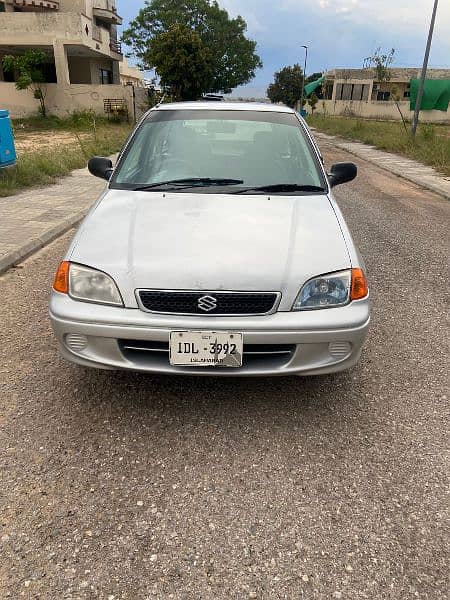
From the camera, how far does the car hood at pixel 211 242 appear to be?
2420mm

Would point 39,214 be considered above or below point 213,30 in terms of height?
below

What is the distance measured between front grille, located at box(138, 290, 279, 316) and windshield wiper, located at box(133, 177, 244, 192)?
1167 millimetres

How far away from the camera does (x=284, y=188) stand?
10.9 ft

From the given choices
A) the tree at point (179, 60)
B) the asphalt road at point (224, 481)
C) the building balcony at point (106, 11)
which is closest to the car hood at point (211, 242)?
the asphalt road at point (224, 481)

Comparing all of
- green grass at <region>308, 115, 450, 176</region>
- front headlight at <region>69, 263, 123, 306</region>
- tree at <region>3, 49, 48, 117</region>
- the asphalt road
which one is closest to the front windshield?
front headlight at <region>69, 263, 123, 306</region>

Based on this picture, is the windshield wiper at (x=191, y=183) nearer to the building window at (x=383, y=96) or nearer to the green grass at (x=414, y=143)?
the green grass at (x=414, y=143)

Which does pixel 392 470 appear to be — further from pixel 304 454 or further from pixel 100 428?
pixel 100 428

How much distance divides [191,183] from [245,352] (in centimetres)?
144

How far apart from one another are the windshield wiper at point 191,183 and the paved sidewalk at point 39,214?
7.96 ft

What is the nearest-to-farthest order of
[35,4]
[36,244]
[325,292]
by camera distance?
[325,292] < [36,244] < [35,4]

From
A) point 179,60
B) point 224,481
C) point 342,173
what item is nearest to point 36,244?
point 342,173

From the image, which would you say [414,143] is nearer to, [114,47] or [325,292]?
[325,292]

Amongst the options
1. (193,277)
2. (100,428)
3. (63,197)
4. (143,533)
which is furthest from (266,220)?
(63,197)

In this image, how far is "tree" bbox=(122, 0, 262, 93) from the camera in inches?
1796
